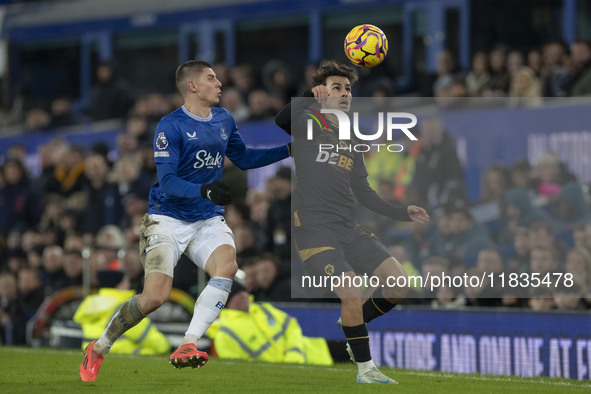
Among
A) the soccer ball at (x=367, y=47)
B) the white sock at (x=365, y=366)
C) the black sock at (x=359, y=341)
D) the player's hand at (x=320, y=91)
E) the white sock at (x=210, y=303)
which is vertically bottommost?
the white sock at (x=365, y=366)

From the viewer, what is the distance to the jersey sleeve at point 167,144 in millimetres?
8633

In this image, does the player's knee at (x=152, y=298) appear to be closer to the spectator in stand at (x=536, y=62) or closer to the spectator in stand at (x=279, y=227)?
the spectator in stand at (x=279, y=227)

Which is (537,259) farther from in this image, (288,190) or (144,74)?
(144,74)

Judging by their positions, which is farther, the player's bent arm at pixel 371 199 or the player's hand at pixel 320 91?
the player's bent arm at pixel 371 199

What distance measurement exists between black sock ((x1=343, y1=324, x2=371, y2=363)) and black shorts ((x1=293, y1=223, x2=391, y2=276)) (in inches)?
20.6

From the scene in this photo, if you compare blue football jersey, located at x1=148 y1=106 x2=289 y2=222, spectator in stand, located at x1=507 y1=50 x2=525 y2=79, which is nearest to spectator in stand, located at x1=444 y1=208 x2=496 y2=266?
spectator in stand, located at x1=507 y1=50 x2=525 y2=79

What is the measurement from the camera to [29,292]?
16156mm

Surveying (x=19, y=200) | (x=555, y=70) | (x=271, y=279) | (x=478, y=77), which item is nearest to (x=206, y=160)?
(x=271, y=279)

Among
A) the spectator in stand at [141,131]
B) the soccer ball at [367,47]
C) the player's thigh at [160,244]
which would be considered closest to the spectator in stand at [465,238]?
the soccer ball at [367,47]

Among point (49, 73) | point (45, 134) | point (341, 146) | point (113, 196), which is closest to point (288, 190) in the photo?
point (113, 196)

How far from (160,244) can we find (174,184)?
0.54 metres

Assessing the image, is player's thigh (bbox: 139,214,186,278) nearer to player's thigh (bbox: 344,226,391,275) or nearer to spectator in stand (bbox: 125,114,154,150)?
player's thigh (bbox: 344,226,391,275)

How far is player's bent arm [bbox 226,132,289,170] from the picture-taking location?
9.28 meters

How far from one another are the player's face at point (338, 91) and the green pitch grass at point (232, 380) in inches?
88.0
